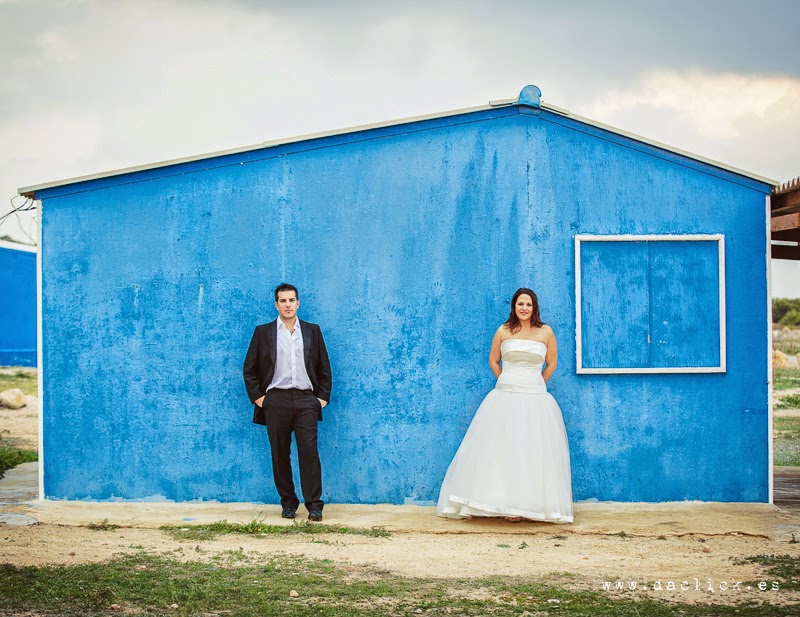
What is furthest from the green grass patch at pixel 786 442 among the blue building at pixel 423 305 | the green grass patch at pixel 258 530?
the green grass patch at pixel 258 530

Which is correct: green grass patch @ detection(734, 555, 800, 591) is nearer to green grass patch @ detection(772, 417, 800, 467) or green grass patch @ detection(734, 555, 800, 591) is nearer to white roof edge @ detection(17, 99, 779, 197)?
white roof edge @ detection(17, 99, 779, 197)

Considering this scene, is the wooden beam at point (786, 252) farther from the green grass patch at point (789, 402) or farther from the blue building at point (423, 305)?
the green grass patch at point (789, 402)

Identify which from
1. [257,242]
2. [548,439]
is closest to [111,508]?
[257,242]

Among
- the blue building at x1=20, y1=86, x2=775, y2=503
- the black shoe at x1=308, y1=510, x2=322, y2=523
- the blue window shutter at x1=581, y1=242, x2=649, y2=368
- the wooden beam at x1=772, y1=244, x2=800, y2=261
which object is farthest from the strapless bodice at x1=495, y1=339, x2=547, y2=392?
the wooden beam at x1=772, y1=244, x2=800, y2=261

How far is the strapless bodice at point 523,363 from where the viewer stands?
754cm

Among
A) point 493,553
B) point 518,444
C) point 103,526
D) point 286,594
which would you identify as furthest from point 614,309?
point 103,526

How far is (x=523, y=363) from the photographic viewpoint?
24.9 feet

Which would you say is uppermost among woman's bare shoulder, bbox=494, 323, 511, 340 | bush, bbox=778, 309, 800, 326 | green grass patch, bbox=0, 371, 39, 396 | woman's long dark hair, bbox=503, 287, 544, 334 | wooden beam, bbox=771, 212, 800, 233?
wooden beam, bbox=771, 212, 800, 233

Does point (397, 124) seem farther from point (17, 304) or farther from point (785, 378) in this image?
point (785, 378)

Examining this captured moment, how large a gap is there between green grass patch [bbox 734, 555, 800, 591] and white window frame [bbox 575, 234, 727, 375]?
2019 millimetres

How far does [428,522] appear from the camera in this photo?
7.50 metres

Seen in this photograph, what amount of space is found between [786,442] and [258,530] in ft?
29.9

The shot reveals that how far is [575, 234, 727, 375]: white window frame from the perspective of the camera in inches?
313

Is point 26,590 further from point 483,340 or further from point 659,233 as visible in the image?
point 659,233
